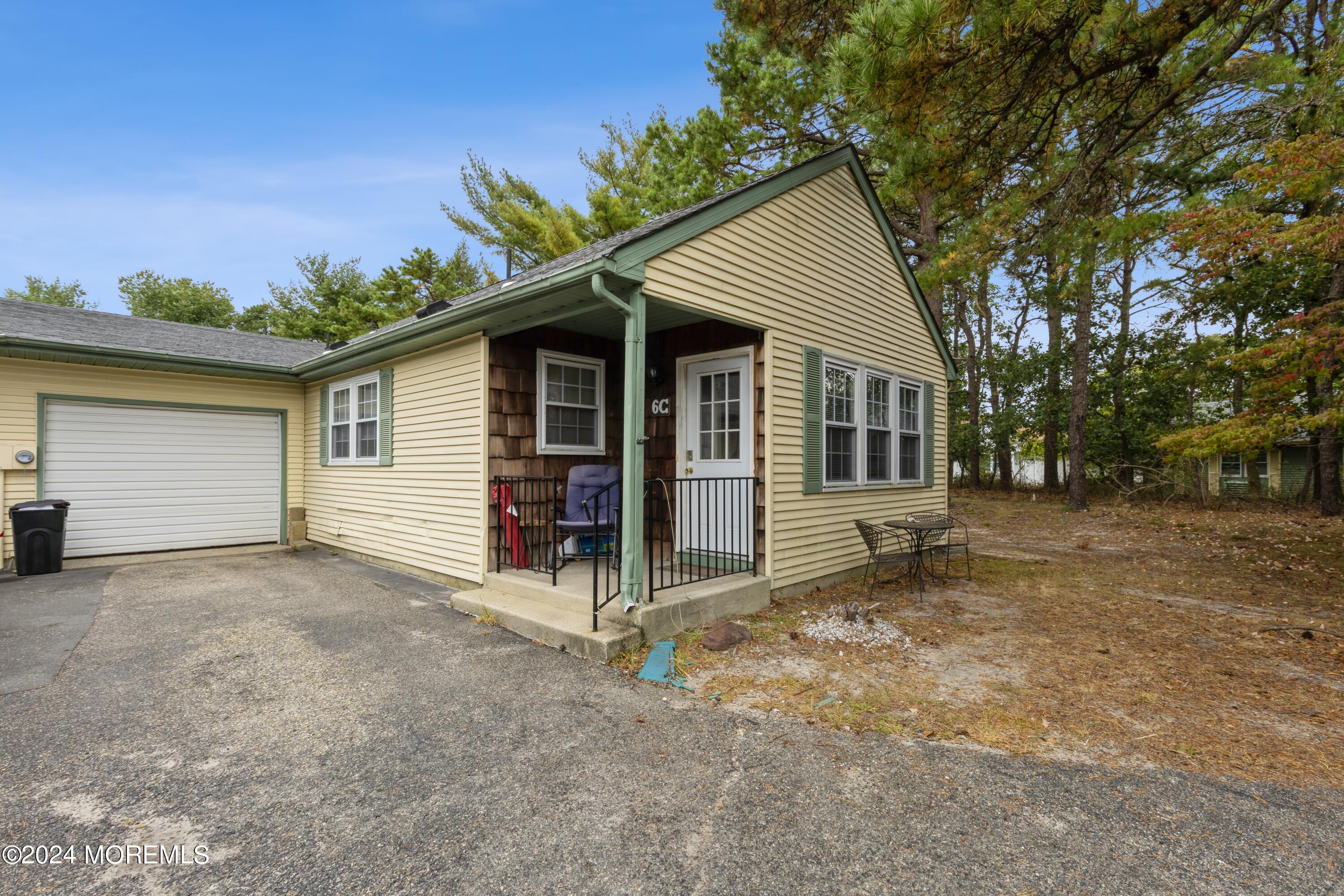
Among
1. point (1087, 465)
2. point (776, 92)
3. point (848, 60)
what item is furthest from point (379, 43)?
point (1087, 465)

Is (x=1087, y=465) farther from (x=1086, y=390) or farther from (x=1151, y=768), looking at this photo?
(x=1151, y=768)

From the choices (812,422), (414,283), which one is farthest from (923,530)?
(414,283)

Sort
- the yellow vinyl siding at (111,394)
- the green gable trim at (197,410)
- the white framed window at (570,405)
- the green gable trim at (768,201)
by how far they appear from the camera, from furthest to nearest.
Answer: the green gable trim at (197,410), the yellow vinyl siding at (111,394), the white framed window at (570,405), the green gable trim at (768,201)

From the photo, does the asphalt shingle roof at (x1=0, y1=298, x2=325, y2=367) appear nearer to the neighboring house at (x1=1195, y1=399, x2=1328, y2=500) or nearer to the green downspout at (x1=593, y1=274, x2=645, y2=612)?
the green downspout at (x1=593, y1=274, x2=645, y2=612)

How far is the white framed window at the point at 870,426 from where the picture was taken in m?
6.03

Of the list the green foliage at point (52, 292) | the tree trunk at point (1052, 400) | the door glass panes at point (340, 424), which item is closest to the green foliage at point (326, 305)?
the door glass panes at point (340, 424)

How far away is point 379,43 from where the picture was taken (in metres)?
9.73

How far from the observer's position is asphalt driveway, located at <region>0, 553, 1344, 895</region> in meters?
1.88

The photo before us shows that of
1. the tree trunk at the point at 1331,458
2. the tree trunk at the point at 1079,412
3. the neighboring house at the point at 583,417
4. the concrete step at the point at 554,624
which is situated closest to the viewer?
the concrete step at the point at 554,624

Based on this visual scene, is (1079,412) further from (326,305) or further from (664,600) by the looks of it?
(326,305)

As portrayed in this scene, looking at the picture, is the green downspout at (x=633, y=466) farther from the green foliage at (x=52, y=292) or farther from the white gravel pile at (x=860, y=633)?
the green foliage at (x=52, y=292)

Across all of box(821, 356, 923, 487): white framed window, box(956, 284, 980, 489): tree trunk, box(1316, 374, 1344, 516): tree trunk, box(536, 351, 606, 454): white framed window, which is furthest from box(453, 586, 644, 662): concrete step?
box(956, 284, 980, 489): tree trunk

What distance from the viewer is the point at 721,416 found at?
5762 millimetres

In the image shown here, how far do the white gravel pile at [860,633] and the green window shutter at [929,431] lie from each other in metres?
3.64
